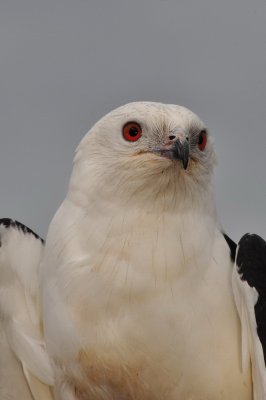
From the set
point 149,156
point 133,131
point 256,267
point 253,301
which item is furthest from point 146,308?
point 133,131

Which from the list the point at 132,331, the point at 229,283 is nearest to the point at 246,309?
the point at 229,283

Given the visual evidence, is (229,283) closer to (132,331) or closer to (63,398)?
(132,331)

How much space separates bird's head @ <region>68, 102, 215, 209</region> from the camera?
14.4 metres

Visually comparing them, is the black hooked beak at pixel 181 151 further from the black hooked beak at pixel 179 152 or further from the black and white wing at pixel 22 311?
the black and white wing at pixel 22 311

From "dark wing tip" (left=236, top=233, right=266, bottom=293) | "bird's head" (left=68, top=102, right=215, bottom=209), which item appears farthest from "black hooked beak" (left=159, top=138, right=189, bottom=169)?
"dark wing tip" (left=236, top=233, right=266, bottom=293)

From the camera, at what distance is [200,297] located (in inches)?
565

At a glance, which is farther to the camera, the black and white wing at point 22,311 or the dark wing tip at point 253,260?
the black and white wing at point 22,311

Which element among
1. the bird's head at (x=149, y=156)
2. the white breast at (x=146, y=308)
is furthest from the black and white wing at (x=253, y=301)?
the bird's head at (x=149, y=156)

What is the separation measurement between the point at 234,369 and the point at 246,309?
28.7 inches

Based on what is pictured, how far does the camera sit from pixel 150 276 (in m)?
14.2

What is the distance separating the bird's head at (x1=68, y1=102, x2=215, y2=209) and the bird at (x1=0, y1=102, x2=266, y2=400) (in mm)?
14

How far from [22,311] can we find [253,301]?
312 cm

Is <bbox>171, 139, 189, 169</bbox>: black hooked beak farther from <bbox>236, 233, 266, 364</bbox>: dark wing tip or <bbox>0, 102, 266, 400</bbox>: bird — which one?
<bbox>236, 233, 266, 364</bbox>: dark wing tip

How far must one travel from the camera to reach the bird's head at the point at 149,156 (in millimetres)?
14438
